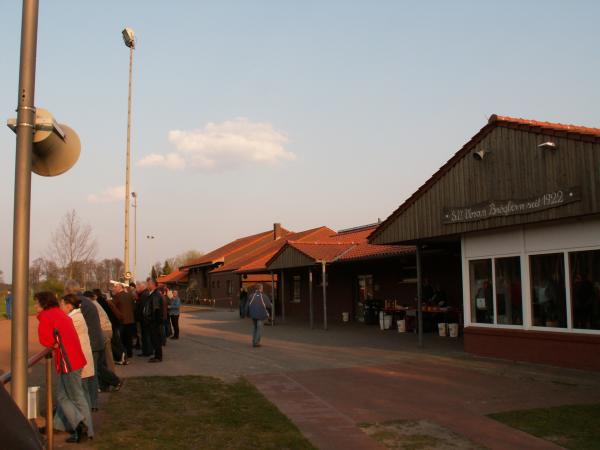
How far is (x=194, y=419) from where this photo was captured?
7848mm

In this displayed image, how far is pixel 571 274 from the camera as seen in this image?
11773 mm

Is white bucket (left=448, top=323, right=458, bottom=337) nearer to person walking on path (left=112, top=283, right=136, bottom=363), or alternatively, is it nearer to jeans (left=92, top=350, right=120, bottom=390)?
person walking on path (left=112, top=283, right=136, bottom=363)

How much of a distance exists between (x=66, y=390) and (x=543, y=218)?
29.7 feet

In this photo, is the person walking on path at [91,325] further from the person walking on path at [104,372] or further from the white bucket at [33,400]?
the white bucket at [33,400]

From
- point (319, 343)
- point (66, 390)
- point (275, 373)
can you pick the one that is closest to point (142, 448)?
point (66, 390)

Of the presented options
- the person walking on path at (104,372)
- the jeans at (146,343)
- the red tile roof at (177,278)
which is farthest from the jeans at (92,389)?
the red tile roof at (177,278)

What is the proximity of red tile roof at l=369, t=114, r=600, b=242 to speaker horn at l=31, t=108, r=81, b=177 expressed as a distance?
925cm

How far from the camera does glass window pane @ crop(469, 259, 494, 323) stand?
45.3ft

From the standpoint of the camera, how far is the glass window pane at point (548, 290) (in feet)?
39.4

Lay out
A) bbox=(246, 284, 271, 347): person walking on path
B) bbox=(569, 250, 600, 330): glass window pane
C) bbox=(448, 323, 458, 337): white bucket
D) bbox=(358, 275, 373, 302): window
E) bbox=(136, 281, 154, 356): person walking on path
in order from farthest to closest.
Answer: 1. bbox=(358, 275, 373, 302): window
2. bbox=(448, 323, 458, 337): white bucket
3. bbox=(246, 284, 271, 347): person walking on path
4. bbox=(136, 281, 154, 356): person walking on path
5. bbox=(569, 250, 600, 330): glass window pane

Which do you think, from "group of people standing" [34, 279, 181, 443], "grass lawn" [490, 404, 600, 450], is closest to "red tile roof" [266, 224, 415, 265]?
"grass lawn" [490, 404, 600, 450]

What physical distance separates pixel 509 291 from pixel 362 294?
1298 centimetres

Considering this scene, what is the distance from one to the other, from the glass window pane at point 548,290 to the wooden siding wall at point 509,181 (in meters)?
1.00

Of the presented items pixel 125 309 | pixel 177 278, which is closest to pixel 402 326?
pixel 125 309
